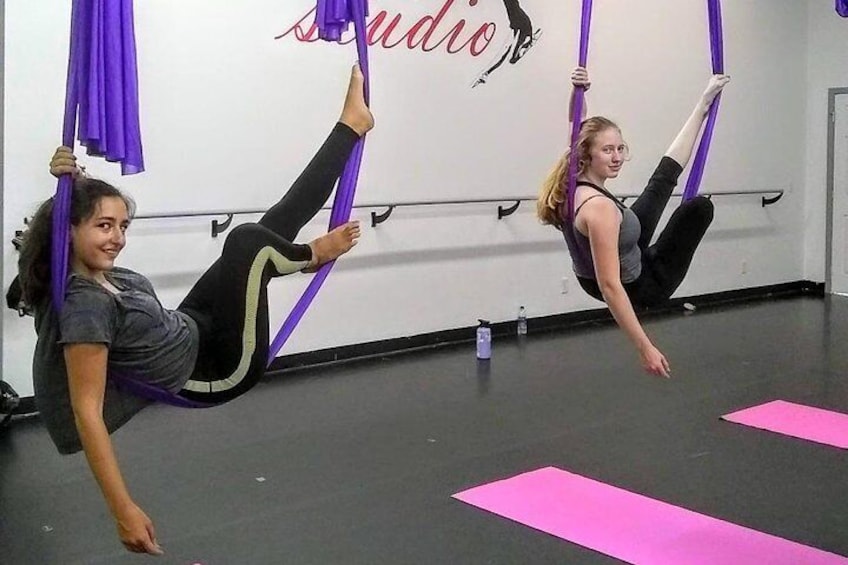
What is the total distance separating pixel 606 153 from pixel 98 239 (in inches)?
59.3

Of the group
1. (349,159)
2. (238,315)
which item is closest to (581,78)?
(349,159)

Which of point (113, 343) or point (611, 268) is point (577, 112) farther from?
point (113, 343)

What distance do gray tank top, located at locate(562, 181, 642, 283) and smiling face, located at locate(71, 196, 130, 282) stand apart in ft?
4.44

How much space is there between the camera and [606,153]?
288 centimetres

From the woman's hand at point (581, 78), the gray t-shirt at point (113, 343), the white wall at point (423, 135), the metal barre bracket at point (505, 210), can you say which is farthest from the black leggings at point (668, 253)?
the metal barre bracket at point (505, 210)

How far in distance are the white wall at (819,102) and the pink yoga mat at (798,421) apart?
4.46m

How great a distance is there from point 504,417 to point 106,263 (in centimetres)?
301

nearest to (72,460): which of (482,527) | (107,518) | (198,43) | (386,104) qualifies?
(107,518)

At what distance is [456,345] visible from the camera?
6.48 m

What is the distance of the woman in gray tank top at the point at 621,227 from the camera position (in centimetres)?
281

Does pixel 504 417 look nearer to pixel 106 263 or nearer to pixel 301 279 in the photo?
pixel 301 279

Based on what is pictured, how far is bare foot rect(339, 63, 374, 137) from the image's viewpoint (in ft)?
7.75

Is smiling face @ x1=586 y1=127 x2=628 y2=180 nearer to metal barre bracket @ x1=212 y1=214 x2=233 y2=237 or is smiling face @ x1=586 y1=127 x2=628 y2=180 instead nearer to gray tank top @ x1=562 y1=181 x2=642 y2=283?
gray tank top @ x1=562 y1=181 x2=642 y2=283

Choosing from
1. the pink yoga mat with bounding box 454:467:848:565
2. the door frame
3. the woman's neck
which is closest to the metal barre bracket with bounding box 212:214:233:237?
the pink yoga mat with bounding box 454:467:848:565
